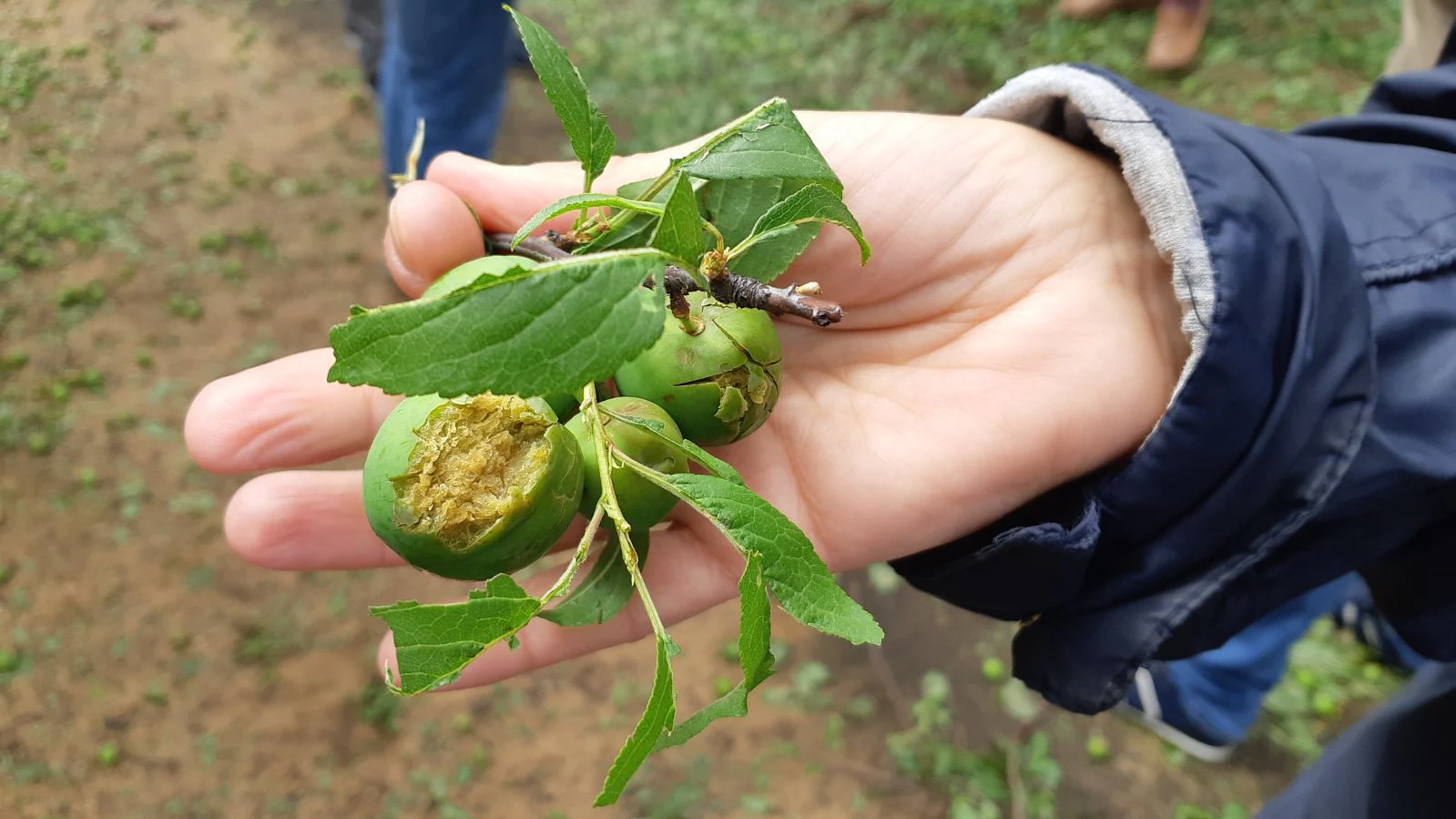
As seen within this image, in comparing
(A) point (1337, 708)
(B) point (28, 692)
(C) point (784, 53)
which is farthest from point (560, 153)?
(A) point (1337, 708)

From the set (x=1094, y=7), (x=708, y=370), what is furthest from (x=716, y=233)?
(x=1094, y=7)

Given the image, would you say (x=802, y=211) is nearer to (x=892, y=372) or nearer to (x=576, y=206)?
(x=576, y=206)

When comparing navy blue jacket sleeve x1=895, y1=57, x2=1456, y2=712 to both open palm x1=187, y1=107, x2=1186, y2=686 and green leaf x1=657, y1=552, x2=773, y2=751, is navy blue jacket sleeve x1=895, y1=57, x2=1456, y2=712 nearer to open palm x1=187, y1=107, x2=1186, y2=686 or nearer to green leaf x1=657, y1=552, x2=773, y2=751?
open palm x1=187, y1=107, x2=1186, y2=686

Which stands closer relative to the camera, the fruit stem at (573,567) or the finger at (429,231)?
the fruit stem at (573,567)

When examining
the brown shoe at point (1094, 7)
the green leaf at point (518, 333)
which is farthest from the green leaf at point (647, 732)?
the brown shoe at point (1094, 7)

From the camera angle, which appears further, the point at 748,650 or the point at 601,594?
the point at 601,594

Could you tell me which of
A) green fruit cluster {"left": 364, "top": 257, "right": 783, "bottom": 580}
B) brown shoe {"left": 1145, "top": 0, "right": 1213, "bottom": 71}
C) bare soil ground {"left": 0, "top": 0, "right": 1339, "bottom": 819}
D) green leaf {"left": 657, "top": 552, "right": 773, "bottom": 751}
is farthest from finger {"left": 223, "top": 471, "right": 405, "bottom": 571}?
brown shoe {"left": 1145, "top": 0, "right": 1213, "bottom": 71}

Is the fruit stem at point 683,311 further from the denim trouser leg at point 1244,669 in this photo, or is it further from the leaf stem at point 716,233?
the denim trouser leg at point 1244,669
